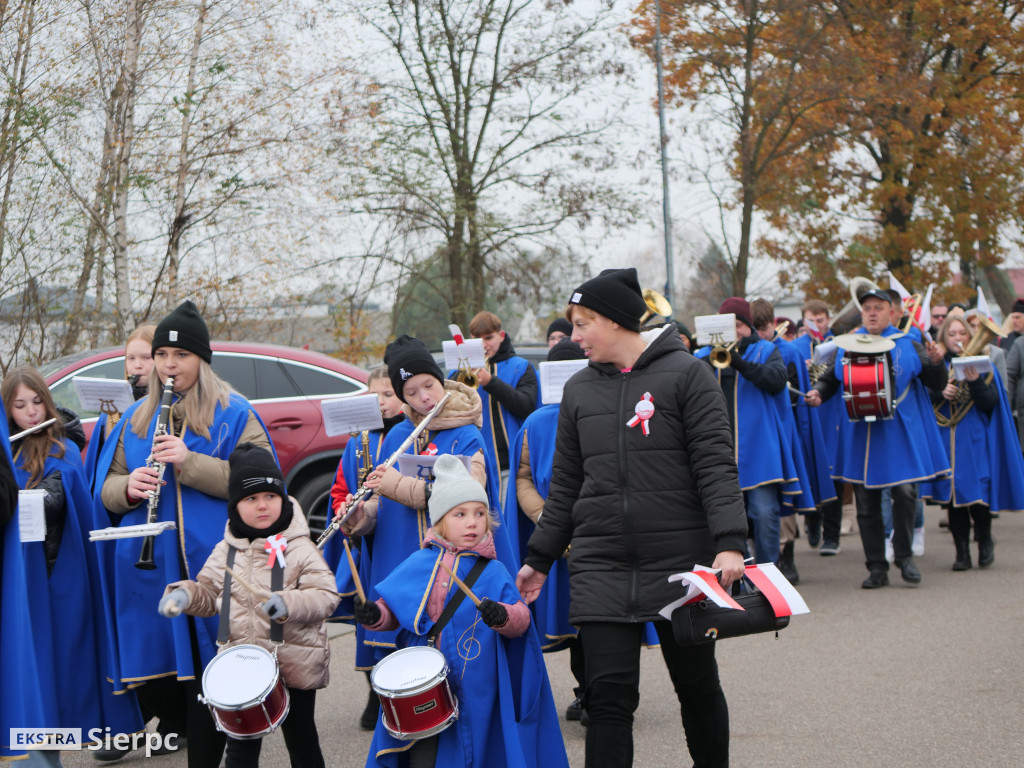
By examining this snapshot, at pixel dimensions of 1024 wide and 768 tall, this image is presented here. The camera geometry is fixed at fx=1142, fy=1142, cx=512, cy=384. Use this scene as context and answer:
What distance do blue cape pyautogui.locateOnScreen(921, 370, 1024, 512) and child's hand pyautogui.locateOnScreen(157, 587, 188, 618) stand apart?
6.87m

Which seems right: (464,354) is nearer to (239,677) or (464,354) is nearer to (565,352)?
(565,352)

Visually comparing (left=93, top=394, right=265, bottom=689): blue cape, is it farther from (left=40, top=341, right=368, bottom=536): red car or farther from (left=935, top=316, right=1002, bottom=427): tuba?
(left=935, top=316, right=1002, bottom=427): tuba

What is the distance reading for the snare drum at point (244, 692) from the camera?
381 cm

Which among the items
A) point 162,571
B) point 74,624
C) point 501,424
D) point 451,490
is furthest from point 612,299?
point 501,424

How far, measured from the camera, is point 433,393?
5.07 metres

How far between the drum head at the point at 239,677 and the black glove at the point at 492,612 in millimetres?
739

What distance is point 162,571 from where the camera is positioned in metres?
4.75

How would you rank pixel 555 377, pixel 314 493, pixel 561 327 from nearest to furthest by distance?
1. pixel 555 377
2. pixel 561 327
3. pixel 314 493

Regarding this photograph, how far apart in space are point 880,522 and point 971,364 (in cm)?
142

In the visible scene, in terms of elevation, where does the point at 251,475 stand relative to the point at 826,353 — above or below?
below

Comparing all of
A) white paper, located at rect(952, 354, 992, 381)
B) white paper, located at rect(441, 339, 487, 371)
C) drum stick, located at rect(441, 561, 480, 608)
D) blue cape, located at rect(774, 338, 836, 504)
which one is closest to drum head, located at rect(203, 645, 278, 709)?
drum stick, located at rect(441, 561, 480, 608)

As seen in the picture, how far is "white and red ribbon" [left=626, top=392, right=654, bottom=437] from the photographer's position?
386 cm

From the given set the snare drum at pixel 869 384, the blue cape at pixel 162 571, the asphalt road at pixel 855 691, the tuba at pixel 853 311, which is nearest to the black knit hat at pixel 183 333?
the blue cape at pixel 162 571

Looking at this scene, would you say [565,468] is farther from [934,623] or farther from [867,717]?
[934,623]
